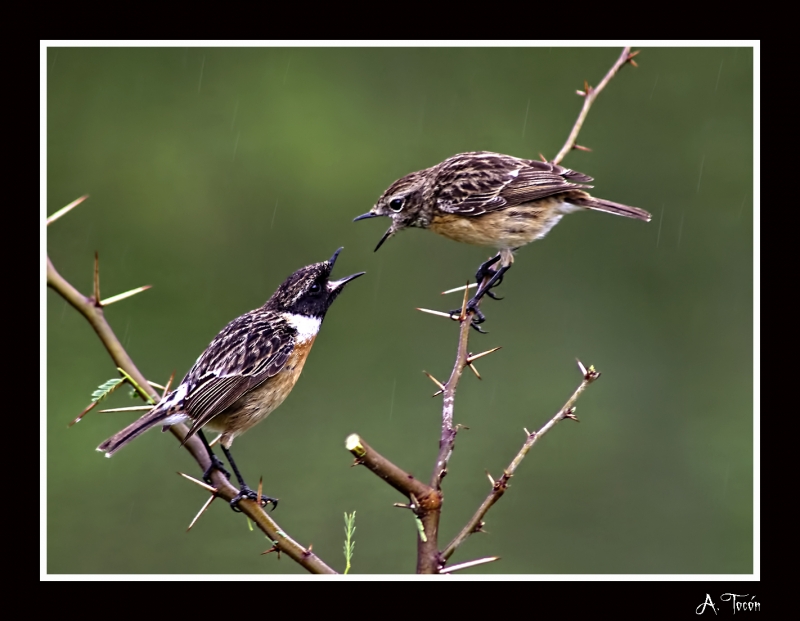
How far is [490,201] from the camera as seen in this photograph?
22.5ft

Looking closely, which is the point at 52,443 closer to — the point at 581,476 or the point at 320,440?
the point at 320,440

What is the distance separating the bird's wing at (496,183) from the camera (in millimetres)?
6785

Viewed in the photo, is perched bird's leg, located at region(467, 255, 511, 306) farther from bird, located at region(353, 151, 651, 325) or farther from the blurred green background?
the blurred green background

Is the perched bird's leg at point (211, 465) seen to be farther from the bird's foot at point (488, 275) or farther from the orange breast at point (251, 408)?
the bird's foot at point (488, 275)

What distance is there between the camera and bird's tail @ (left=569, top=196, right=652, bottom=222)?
6.88 m

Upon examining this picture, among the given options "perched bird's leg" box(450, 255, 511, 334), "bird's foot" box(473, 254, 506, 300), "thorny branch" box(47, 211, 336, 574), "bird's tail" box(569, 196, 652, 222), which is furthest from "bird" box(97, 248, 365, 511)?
"bird's tail" box(569, 196, 652, 222)

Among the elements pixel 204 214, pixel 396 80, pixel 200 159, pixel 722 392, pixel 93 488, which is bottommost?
pixel 93 488

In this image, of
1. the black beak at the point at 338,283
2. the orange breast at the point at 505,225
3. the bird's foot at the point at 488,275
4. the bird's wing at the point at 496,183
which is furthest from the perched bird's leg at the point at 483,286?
the black beak at the point at 338,283

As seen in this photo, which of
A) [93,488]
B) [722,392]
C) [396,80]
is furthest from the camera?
[396,80]

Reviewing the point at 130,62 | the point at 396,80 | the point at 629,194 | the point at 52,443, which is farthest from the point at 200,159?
the point at 629,194

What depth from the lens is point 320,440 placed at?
946cm

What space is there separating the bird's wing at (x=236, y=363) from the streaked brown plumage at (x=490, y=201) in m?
1.51

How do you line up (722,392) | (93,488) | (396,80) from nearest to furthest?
1. (93,488)
2. (722,392)
3. (396,80)

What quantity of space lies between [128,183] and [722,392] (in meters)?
7.11
